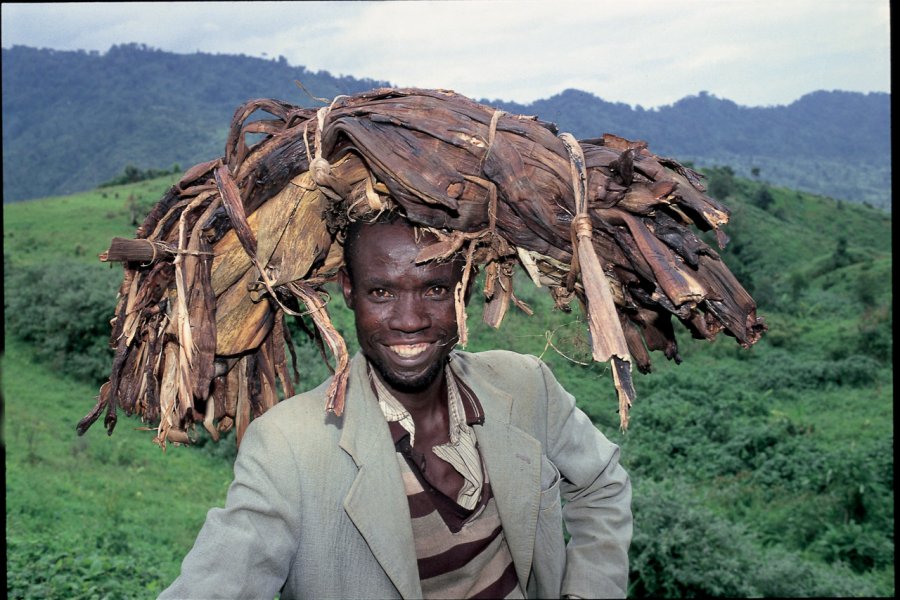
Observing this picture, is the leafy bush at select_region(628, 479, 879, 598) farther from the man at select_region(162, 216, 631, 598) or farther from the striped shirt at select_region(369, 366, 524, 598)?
the striped shirt at select_region(369, 366, 524, 598)

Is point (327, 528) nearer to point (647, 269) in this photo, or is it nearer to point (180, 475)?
point (647, 269)

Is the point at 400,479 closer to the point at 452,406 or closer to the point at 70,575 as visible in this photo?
the point at 452,406

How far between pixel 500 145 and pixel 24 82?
130513 millimetres

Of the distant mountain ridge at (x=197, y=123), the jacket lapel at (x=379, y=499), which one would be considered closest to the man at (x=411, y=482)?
the jacket lapel at (x=379, y=499)

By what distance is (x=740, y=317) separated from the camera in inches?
72.6

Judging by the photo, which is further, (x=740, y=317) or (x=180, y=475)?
(x=180, y=475)

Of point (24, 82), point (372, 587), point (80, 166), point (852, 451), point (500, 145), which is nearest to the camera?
point (500, 145)

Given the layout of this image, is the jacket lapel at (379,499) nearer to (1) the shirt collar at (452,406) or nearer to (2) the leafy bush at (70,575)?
(1) the shirt collar at (452,406)

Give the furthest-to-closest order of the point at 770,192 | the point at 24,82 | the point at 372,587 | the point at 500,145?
1. the point at 24,82
2. the point at 770,192
3. the point at 372,587
4. the point at 500,145

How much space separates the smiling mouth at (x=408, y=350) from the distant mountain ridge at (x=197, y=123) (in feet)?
160

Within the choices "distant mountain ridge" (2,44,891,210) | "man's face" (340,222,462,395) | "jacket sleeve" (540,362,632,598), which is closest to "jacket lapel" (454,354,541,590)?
"jacket sleeve" (540,362,632,598)

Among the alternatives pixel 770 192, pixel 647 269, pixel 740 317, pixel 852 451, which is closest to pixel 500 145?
pixel 647 269

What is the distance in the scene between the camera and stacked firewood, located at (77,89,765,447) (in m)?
1.80

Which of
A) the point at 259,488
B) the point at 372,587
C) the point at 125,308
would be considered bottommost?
the point at 372,587
